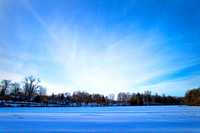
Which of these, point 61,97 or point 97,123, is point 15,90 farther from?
point 97,123

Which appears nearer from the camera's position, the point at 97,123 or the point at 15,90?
the point at 97,123

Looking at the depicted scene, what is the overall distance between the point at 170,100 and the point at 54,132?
97.1 meters

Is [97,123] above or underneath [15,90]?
underneath

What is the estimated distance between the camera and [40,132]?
3.93 meters

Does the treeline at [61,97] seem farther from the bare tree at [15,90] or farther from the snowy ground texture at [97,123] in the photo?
the snowy ground texture at [97,123]

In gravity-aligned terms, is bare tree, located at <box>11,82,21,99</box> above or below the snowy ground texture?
above

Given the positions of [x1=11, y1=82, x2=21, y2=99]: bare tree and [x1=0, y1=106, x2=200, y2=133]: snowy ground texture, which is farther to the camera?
[x1=11, y1=82, x2=21, y2=99]: bare tree

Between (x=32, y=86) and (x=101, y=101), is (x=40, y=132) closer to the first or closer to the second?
(x=32, y=86)

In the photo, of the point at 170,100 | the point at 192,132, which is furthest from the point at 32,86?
the point at 170,100

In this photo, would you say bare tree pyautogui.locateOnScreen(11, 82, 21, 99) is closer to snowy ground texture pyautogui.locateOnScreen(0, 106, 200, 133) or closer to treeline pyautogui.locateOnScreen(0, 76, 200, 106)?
treeline pyautogui.locateOnScreen(0, 76, 200, 106)

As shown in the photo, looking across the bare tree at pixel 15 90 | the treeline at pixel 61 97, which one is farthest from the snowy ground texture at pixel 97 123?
the bare tree at pixel 15 90

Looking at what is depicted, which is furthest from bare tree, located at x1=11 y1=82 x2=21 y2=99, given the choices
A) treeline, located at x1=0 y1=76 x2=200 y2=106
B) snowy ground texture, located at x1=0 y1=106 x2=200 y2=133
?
snowy ground texture, located at x1=0 y1=106 x2=200 y2=133

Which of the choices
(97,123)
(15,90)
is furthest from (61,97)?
(97,123)

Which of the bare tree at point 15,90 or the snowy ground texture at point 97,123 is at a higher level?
the bare tree at point 15,90
